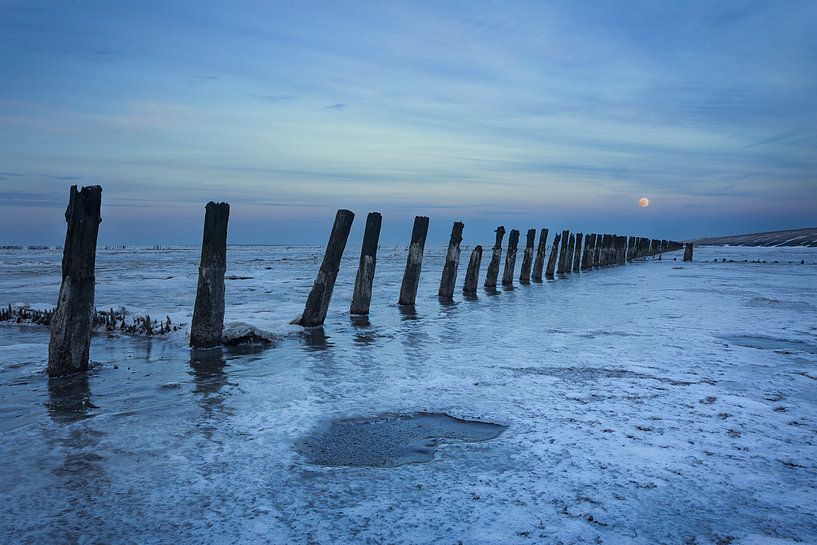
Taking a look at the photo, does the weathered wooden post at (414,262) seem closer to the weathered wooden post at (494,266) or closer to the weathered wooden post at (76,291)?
the weathered wooden post at (494,266)

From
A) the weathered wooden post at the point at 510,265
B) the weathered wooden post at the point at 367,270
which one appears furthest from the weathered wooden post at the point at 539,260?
the weathered wooden post at the point at 367,270

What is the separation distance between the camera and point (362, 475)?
3426mm

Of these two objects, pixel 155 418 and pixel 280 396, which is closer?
pixel 155 418

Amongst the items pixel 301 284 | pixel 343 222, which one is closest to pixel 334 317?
pixel 343 222

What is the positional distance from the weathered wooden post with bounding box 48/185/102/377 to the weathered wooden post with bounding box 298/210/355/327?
12.7 feet

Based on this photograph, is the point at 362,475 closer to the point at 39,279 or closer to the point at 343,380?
the point at 343,380

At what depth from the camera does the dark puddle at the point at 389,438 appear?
371 centimetres

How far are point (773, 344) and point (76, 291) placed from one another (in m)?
8.73

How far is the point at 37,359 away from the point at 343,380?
12.8ft

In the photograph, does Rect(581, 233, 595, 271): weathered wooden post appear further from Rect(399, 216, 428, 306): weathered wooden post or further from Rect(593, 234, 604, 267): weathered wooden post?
Rect(399, 216, 428, 306): weathered wooden post

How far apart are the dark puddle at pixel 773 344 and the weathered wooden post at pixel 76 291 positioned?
820cm

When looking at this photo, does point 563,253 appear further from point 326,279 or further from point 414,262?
point 326,279

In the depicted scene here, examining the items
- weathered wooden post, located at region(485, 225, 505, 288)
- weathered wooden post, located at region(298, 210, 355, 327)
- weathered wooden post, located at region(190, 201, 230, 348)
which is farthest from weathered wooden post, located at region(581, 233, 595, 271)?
weathered wooden post, located at region(190, 201, 230, 348)

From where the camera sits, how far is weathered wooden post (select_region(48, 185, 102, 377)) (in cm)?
591
